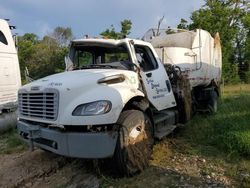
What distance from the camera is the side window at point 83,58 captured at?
720 centimetres

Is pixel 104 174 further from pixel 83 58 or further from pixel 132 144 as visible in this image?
pixel 83 58

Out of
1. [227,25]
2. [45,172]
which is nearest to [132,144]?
[45,172]

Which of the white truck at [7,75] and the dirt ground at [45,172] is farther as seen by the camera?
the white truck at [7,75]

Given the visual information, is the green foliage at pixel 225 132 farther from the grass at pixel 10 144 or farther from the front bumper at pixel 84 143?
the grass at pixel 10 144

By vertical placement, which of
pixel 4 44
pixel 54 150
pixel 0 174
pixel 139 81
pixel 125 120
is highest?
pixel 4 44

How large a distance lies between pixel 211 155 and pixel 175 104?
1.44 meters

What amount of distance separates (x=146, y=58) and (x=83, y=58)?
126cm

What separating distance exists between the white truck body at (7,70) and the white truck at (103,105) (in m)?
3.35

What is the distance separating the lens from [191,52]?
9.89 m

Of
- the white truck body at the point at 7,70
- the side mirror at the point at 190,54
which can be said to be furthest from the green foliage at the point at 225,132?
the white truck body at the point at 7,70

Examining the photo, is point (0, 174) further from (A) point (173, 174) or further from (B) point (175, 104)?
(B) point (175, 104)

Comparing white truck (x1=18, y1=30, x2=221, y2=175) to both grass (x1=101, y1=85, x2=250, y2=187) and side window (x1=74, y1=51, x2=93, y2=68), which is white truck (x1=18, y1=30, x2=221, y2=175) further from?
grass (x1=101, y1=85, x2=250, y2=187)

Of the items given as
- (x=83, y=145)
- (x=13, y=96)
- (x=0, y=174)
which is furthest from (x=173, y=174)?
(x=13, y=96)

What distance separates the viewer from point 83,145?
4.96 meters
